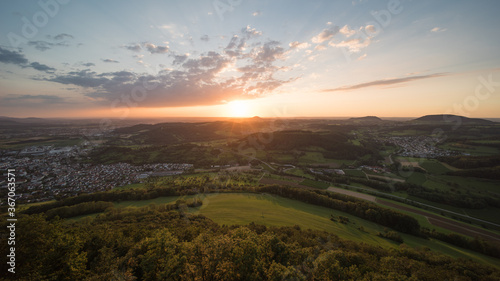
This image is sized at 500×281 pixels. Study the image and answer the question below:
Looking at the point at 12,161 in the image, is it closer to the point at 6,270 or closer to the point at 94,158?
the point at 94,158

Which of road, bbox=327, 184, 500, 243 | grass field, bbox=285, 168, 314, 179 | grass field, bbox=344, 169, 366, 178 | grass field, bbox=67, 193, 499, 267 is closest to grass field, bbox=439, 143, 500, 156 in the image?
grass field, bbox=344, 169, 366, 178

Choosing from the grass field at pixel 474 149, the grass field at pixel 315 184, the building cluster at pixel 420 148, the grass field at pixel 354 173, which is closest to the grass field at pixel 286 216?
the grass field at pixel 315 184

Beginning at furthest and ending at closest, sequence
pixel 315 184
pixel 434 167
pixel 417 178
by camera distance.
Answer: pixel 434 167 → pixel 315 184 → pixel 417 178

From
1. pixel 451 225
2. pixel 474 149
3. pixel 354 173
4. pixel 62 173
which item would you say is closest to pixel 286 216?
pixel 451 225

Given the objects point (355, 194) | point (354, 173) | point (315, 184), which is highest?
point (354, 173)

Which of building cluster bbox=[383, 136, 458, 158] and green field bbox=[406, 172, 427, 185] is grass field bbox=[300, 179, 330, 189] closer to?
green field bbox=[406, 172, 427, 185]

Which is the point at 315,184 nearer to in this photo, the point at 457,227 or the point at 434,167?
the point at 457,227
